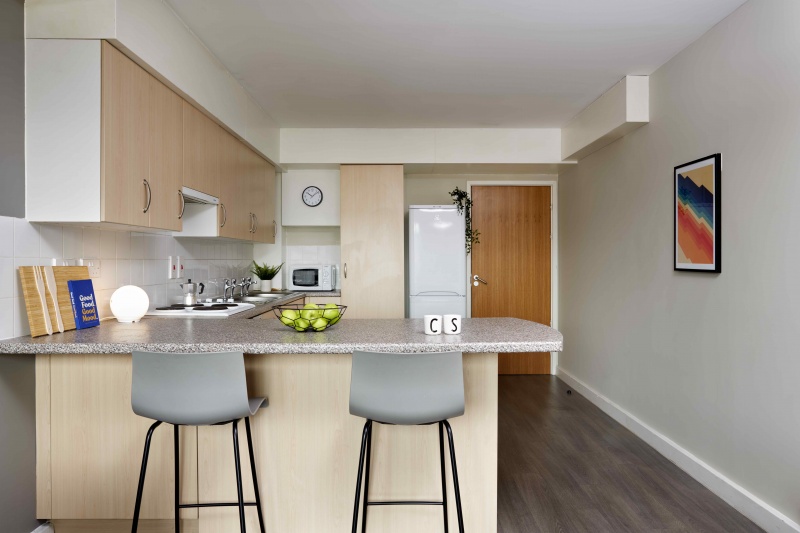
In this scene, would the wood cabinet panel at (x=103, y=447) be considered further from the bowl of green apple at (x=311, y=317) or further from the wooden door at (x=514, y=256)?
the wooden door at (x=514, y=256)

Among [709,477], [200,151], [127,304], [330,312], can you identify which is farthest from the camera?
[200,151]

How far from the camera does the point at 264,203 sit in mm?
4250

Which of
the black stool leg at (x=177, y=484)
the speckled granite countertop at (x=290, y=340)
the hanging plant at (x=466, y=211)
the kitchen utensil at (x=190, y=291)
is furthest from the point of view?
the hanging plant at (x=466, y=211)

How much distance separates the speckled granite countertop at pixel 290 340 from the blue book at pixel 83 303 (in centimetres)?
7

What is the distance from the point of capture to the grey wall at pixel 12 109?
75.6 inches

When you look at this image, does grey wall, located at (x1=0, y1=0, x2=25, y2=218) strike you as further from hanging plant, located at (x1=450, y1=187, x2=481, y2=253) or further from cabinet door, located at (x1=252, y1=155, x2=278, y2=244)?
hanging plant, located at (x1=450, y1=187, x2=481, y2=253)

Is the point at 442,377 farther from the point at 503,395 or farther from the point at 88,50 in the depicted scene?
the point at 503,395

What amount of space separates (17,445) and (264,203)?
2.69 m

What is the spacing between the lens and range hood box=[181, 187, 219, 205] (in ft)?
8.93

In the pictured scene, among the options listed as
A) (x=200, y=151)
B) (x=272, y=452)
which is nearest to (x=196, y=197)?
(x=200, y=151)

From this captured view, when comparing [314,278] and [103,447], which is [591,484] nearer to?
[103,447]

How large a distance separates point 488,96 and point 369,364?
262cm

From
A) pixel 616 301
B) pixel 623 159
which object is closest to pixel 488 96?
pixel 623 159

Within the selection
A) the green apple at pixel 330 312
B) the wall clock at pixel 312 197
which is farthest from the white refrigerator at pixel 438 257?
the green apple at pixel 330 312
